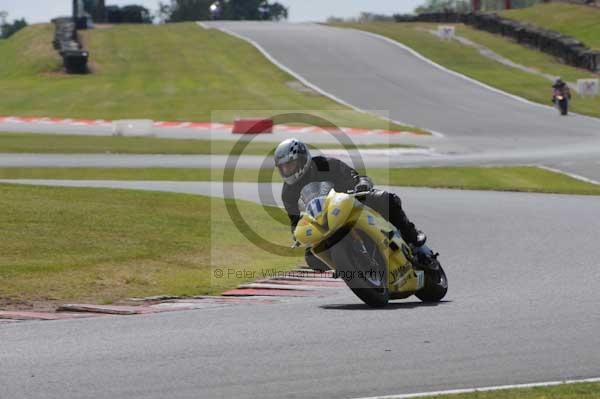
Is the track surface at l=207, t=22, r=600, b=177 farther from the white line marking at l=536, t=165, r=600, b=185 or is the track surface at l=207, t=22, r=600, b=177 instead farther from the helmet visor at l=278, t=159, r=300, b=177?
the helmet visor at l=278, t=159, r=300, b=177

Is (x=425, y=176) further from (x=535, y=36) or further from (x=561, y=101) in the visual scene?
(x=535, y=36)

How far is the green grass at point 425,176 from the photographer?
26.1m

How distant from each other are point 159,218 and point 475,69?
4785 centimetres

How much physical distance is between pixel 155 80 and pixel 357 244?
166ft

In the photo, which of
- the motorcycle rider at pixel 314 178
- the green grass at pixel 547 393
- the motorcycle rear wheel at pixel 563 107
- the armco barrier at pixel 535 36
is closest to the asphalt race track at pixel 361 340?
the green grass at pixel 547 393

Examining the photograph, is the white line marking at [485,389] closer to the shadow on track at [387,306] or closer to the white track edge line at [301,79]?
the shadow on track at [387,306]

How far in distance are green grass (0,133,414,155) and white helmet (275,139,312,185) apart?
2382 cm

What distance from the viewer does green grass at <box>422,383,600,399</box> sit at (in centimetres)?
700

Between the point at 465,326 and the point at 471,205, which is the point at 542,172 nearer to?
the point at 471,205

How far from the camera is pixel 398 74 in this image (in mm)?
60312

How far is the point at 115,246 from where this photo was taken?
47.8 feet

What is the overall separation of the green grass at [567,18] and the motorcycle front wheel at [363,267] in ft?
193

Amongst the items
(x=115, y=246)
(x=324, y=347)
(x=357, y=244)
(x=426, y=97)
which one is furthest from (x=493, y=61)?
(x=324, y=347)

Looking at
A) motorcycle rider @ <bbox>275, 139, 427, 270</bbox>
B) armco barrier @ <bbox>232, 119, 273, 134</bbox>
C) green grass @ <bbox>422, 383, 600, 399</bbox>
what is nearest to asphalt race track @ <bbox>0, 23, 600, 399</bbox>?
green grass @ <bbox>422, 383, 600, 399</bbox>
